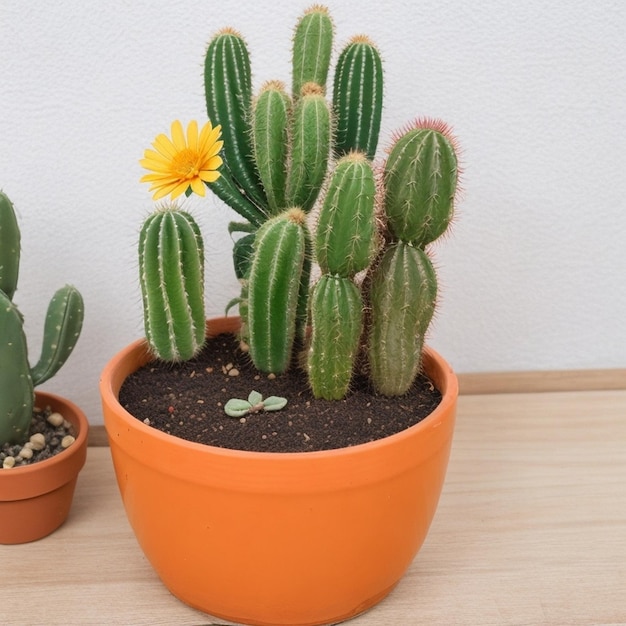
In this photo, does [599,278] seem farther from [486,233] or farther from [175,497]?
[175,497]

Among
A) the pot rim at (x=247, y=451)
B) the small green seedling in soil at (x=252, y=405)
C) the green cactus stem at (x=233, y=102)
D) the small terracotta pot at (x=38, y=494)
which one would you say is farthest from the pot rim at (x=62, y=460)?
the green cactus stem at (x=233, y=102)

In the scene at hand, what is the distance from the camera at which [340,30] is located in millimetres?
1043

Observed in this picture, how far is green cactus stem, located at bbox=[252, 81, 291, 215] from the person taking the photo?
769 millimetres

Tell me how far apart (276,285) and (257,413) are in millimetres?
125

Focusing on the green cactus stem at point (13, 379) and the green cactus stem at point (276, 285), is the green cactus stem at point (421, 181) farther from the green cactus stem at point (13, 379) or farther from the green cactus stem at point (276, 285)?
the green cactus stem at point (13, 379)

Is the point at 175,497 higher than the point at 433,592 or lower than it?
higher

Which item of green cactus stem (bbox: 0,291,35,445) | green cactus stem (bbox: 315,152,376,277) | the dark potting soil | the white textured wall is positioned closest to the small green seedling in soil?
the dark potting soil

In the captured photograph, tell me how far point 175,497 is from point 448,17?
2.37 feet

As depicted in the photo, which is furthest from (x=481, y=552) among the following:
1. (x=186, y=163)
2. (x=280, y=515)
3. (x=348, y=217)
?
(x=186, y=163)

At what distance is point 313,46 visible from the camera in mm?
809

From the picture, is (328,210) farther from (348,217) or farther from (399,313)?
(399,313)

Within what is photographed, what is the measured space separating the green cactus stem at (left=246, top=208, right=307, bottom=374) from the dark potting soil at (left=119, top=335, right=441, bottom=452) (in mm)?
45

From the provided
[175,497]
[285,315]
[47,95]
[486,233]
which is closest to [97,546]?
[175,497]

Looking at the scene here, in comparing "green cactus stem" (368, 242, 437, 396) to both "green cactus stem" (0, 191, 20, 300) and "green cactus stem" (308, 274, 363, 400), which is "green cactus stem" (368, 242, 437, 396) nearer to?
"green cactus stem" (308, 274, 363, 400)
